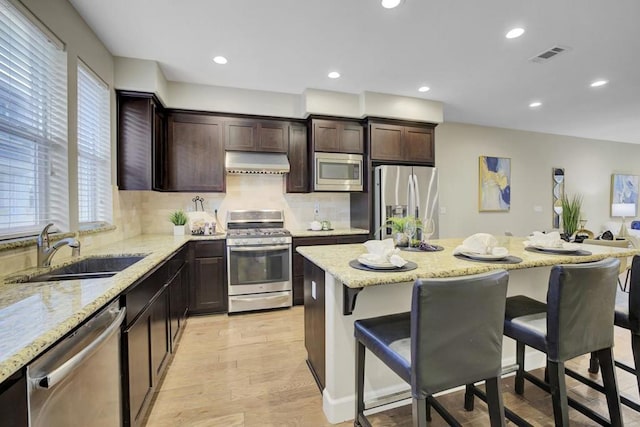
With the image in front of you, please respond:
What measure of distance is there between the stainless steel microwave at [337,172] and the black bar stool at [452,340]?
A: 2.63 meters

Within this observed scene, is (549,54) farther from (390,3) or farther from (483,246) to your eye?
(483,246)

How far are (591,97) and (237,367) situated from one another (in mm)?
5364

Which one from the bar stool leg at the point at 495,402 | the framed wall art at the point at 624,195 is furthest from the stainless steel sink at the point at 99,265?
the framed wall art at the point at 624,195

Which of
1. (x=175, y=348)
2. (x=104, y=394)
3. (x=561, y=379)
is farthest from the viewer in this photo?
(x=175, y=348)

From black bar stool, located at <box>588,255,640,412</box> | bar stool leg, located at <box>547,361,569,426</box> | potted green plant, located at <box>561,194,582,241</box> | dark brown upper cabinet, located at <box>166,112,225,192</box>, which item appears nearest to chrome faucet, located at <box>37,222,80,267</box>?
dark brown upper cabinet, located at <box>166,112,225,192</box>

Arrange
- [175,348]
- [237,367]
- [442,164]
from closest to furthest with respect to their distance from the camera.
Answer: [237,367] → [175,348] → [442,164]

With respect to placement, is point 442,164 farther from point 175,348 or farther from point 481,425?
point 175,348

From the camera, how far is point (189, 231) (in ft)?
12.0

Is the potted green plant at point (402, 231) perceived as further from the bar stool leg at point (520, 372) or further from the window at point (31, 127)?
the window at point (31, 127)

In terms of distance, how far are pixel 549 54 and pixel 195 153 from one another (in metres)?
3.88

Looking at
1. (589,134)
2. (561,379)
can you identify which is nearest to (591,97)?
(589,134)

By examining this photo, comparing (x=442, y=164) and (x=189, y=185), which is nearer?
→ (x=189, y=185)

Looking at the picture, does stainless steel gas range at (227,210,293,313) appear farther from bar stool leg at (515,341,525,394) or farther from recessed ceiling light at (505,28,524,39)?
recessed ceiling light at (505,28,524,39)

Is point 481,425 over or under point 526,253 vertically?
Answer: under
